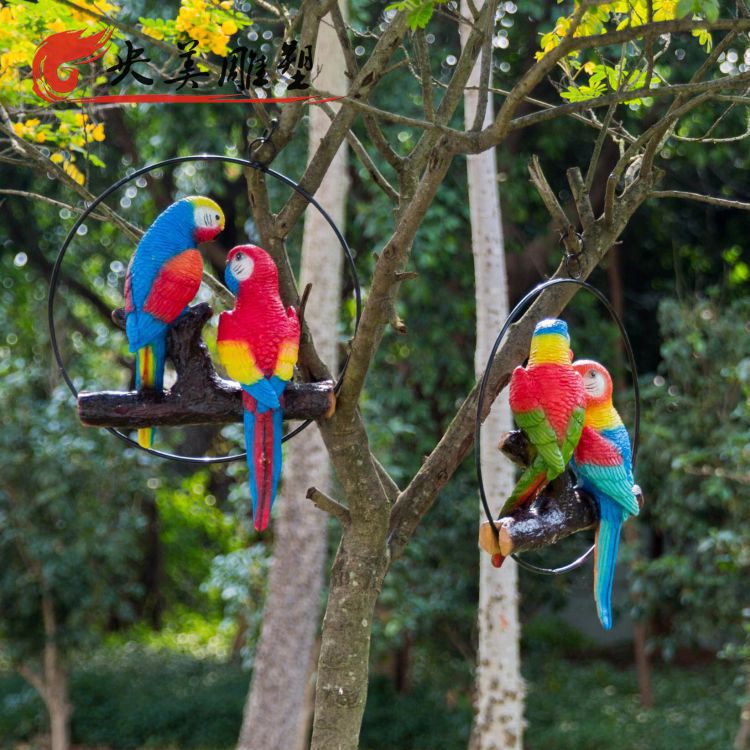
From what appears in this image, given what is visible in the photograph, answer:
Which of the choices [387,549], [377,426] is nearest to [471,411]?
[387,549]

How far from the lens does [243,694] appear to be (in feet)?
24.6

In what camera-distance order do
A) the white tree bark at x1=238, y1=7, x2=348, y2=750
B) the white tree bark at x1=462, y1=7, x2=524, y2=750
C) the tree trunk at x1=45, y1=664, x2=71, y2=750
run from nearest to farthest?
the white tree bark at x1=462, y1=7, x2=524, y2=750 < the white tree bark at x1=238, y1=7, x2=348, y2=750 < the tree trunk at x1=45, y1=664, x2=71, y2=750

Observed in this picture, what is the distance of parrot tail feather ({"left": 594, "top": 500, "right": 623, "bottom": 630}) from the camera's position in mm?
2225

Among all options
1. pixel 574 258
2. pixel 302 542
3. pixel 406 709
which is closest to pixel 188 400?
pixel 574 258

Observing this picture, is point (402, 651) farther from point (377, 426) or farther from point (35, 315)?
point (35, 315)

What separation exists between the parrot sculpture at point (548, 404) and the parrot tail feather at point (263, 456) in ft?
1.61

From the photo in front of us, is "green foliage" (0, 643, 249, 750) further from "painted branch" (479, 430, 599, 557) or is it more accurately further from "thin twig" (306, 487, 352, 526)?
"painted branch" (479, 430, 599, 557)

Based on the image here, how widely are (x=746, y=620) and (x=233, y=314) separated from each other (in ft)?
15.9

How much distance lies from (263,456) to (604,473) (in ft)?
2.41

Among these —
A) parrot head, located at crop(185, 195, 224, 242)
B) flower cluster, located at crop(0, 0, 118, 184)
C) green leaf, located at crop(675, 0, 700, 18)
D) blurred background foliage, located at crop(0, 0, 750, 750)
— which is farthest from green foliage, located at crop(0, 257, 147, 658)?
green leaf, located at crop(675, 0, 700, 18)

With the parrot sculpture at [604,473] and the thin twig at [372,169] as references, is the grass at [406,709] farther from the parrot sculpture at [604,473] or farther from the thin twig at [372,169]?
the thin twig at [372,169]

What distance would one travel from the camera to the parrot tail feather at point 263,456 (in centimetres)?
201

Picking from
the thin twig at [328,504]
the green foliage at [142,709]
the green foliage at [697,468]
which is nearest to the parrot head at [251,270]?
the thin twig at [328,504]

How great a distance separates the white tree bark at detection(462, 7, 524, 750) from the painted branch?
182 centimetres
